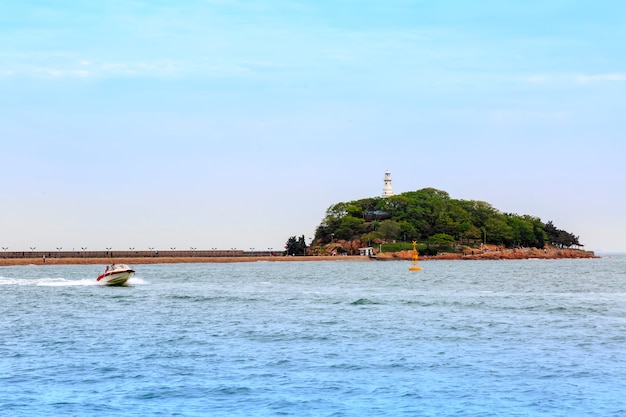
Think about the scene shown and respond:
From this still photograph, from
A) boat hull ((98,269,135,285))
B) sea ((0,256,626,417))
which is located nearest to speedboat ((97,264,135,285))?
boat hull ((98,269,135,285))

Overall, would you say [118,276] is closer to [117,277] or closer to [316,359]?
[117,277]

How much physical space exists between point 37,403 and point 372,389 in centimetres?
944

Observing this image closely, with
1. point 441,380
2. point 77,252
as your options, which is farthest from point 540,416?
point 77,252

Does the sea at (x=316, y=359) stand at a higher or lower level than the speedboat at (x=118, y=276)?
lower

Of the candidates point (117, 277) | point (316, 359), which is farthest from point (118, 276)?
point (316, 359)

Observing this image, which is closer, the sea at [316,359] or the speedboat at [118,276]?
the sea at [316,359]

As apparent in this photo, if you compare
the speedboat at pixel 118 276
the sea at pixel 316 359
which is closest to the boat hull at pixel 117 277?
the speedboat at pixel 118 276

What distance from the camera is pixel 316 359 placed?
31.0m

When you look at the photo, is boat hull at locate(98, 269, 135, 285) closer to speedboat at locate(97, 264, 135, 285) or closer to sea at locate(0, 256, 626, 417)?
speedboat at locate(97, 264, 135, 285)

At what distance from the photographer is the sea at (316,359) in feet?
76.9

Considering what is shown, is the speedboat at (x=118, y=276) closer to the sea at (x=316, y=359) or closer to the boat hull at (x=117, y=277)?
the boat hull at (x=117, y=277)

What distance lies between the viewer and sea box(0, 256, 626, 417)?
923 inches

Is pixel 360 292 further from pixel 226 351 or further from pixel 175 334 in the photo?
pixel 226 351

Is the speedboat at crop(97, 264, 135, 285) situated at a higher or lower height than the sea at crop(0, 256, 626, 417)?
higher
